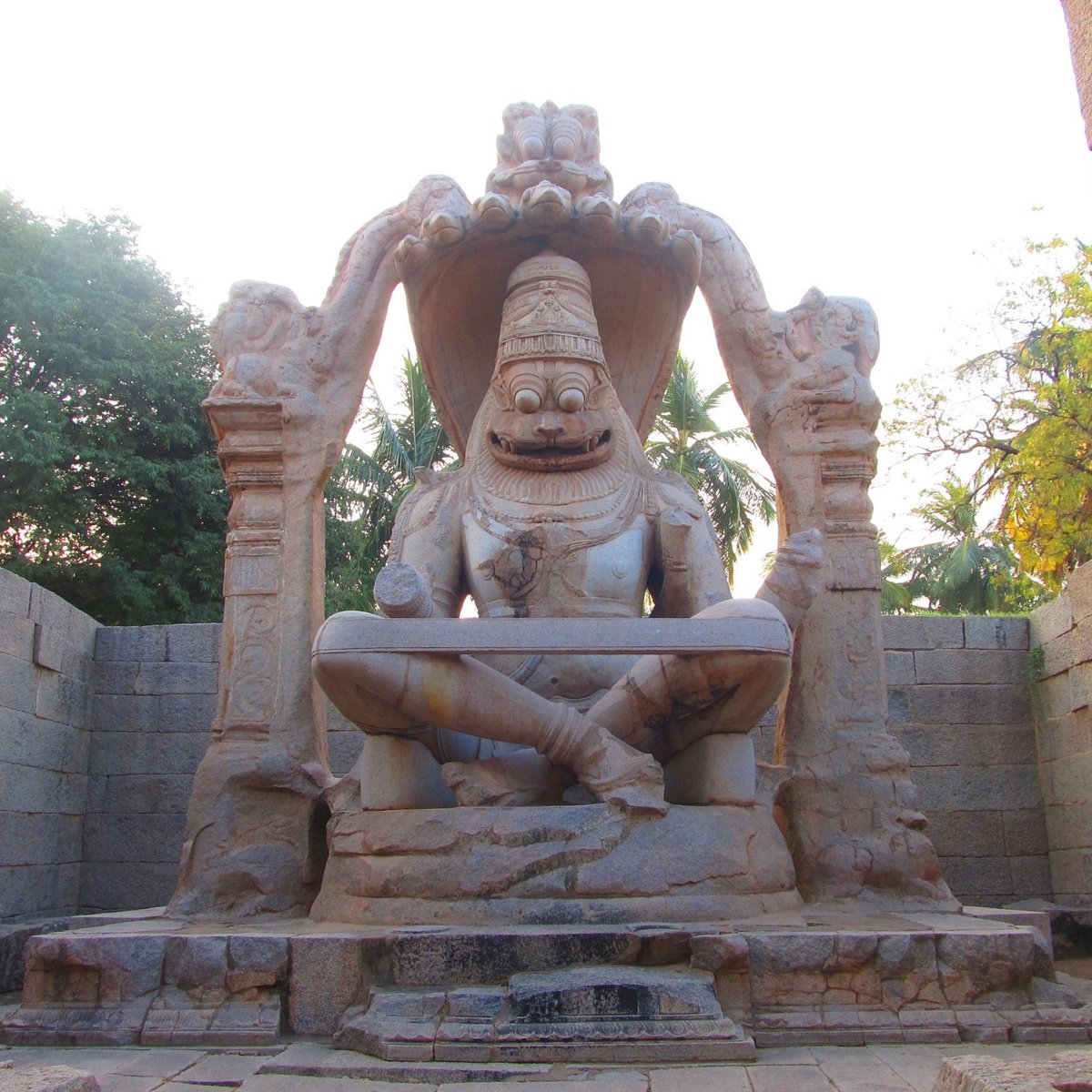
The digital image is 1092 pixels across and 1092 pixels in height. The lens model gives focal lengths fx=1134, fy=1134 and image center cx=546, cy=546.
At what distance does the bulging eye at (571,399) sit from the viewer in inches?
206

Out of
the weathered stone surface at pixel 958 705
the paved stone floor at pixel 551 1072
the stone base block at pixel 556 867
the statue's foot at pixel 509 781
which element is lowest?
the paved stone floor at pixel 551 1072

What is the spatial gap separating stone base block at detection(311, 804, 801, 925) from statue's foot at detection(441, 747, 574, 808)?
→ 21cm

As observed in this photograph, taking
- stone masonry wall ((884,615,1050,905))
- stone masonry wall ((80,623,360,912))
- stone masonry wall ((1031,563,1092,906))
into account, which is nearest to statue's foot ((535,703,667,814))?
stone masonry wall ((80,623,360,912))

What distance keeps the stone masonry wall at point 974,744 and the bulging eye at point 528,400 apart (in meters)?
3.28

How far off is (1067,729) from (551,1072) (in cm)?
494

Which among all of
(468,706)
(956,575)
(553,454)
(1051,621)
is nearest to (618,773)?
(468,706)

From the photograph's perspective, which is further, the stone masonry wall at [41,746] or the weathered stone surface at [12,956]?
the stone masonry wall at [41,746]

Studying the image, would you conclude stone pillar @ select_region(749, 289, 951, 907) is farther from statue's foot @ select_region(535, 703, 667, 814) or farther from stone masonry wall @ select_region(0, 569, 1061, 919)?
stone masonry wall @ select_region(0, 569, 1061, 919)

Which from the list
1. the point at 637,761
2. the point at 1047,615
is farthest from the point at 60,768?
the point at 1047,615

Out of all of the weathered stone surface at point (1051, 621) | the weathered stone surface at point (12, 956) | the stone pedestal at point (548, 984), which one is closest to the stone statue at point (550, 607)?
the stone pedestal at point (548, 984)

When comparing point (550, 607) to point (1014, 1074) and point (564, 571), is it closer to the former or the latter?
point (564, 571)

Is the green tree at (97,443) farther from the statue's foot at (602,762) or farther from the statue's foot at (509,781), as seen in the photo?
the statue's foot at (602,762)

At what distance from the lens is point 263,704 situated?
5.33 m

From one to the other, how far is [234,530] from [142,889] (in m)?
2.99
